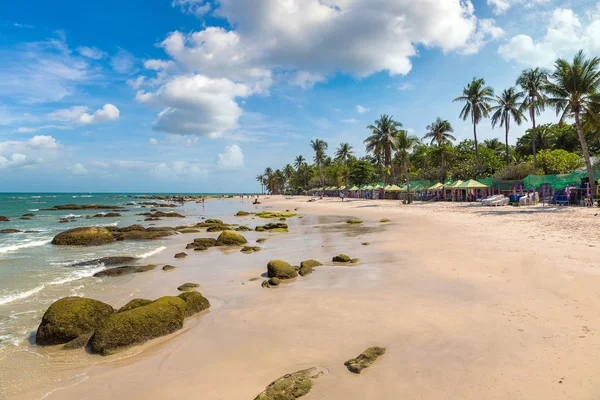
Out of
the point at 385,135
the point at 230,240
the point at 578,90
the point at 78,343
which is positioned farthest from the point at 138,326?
the point at 385,135

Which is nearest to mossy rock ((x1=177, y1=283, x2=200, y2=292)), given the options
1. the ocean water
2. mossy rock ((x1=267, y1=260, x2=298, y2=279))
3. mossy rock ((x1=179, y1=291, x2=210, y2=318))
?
mossy rock ((x1=179, y1=291, x2=210, y2=318))

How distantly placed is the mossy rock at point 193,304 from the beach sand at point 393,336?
0.98 ft

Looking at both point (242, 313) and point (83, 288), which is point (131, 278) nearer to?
point (83, 288)

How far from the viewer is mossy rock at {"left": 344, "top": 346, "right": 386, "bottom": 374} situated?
4789mm

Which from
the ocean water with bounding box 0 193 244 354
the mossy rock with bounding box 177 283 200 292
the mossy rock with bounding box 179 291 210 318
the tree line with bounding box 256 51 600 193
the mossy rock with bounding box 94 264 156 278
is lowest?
the ocean water with bounding box 0 193 244 354

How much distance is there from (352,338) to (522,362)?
255 centimetres

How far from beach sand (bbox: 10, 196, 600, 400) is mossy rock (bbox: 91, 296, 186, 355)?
0.21m

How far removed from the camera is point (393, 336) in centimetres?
579

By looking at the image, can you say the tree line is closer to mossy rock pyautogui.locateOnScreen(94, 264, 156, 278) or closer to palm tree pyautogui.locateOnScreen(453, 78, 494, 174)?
palm tree pyautogui.locateOnScreen(453, 78, 494, 174)

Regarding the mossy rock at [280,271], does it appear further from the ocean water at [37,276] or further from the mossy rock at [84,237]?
the mossy rock at [84,237]

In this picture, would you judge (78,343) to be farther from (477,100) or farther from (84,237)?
(477,100)

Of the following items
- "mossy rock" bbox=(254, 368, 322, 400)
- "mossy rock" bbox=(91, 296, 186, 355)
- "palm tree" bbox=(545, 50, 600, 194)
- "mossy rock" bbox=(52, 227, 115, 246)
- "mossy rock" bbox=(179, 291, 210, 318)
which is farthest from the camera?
"palm tree" bbox=(545, 50, 600, 194)

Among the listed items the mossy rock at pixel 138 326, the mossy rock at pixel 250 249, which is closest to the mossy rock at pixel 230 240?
the mossy rock at pixel 250 249

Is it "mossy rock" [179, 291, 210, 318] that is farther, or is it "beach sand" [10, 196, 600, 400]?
"mossy rock" [179, 291, 210, 318]
